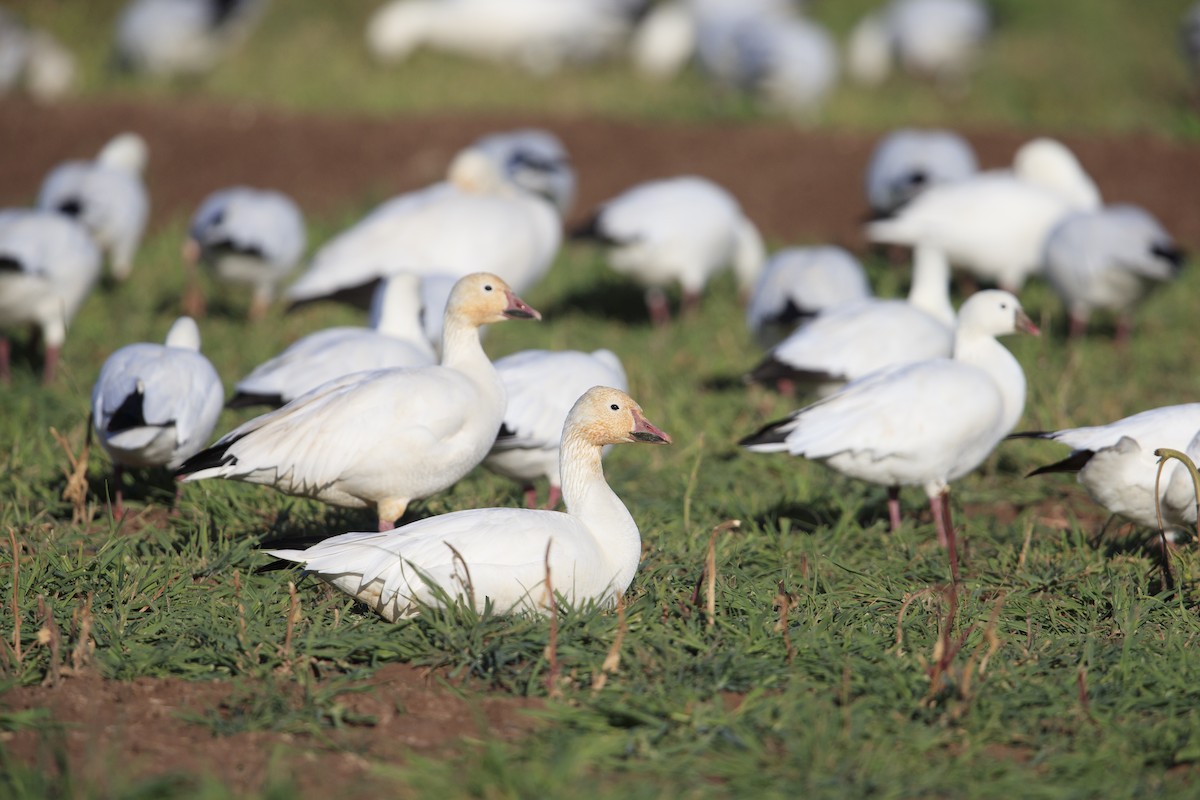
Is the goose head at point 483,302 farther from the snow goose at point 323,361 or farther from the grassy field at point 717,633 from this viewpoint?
the grassy field at point 717,633

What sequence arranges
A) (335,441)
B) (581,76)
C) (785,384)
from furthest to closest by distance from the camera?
(581,76) → (785,384) → (335,441)

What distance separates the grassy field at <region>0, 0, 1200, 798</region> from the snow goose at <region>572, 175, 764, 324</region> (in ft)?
4.83

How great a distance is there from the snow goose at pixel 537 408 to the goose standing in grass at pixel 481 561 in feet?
3.12

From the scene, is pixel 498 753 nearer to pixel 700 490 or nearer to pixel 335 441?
pixel 335 441

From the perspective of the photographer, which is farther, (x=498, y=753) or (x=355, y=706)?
(x=355, y=706)

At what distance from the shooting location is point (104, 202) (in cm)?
782

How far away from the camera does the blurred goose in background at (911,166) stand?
29.1 ft

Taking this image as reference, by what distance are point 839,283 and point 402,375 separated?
3178 millimetres

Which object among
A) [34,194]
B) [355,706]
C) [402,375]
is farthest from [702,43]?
[355,706]

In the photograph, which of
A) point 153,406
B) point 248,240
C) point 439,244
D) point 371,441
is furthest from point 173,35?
point 371,441

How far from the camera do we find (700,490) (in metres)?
5.05

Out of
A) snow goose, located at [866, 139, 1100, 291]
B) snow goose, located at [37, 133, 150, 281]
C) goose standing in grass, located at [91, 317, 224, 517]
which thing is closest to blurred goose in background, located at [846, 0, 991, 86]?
snow goose, located at [866, 139, 1100, 291]

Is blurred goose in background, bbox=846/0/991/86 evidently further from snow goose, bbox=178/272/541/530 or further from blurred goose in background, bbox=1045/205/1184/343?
snow goose, bbox=178/272/541/530

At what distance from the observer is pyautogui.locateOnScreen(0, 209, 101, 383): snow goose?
6031 mm
